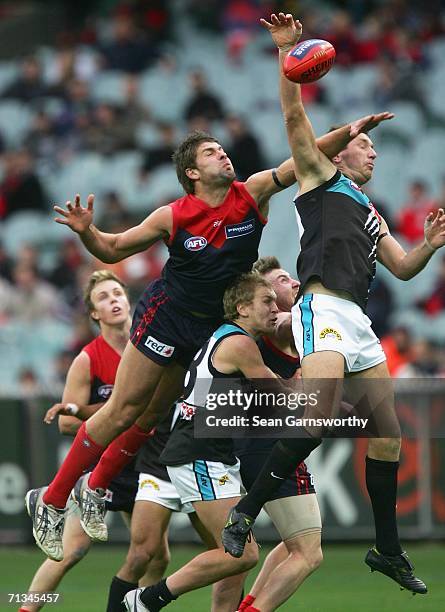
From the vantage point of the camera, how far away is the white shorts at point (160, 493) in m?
7.54

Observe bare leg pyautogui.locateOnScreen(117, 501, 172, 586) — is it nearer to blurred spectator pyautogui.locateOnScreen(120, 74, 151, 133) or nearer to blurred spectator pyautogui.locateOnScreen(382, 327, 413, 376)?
blurred spectator pyautogui.locateOnScreen(382, 327, 413, 376)

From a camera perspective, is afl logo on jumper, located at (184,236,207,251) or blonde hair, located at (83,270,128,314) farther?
blonde hair, located at (83,270,128,314)

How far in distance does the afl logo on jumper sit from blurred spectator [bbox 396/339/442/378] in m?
5.55

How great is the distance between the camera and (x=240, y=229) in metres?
7.08

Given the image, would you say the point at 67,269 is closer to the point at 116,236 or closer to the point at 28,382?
the point at 28,382

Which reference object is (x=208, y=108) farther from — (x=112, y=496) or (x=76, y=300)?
(x=112, y=496)

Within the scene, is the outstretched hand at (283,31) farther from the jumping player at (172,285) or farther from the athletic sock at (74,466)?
the athletic sock at (74,466)

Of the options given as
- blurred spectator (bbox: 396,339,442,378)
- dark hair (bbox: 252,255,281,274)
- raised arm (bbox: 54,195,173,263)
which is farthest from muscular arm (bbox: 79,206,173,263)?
blurred spectator (bbox: 396,339,442,378)

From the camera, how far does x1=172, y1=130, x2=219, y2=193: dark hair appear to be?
717 centimetres

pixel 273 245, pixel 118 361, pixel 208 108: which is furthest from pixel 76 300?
pixel 118 361

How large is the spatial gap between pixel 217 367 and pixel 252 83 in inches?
430

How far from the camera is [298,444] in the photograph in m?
6.41

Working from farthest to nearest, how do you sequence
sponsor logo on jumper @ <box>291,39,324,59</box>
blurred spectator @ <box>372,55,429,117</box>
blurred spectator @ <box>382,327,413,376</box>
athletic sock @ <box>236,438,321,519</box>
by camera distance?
blurred spectator @ <box>372,55,429,117</box> < blurred spectator @ <box>382,327,413,376</box> < sponsor logo on jumper @ <box>291,39,324,59</box> < athletic sock @ <box>236,438,321,519</box>

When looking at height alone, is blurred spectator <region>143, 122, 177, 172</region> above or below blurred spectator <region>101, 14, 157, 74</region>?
below
